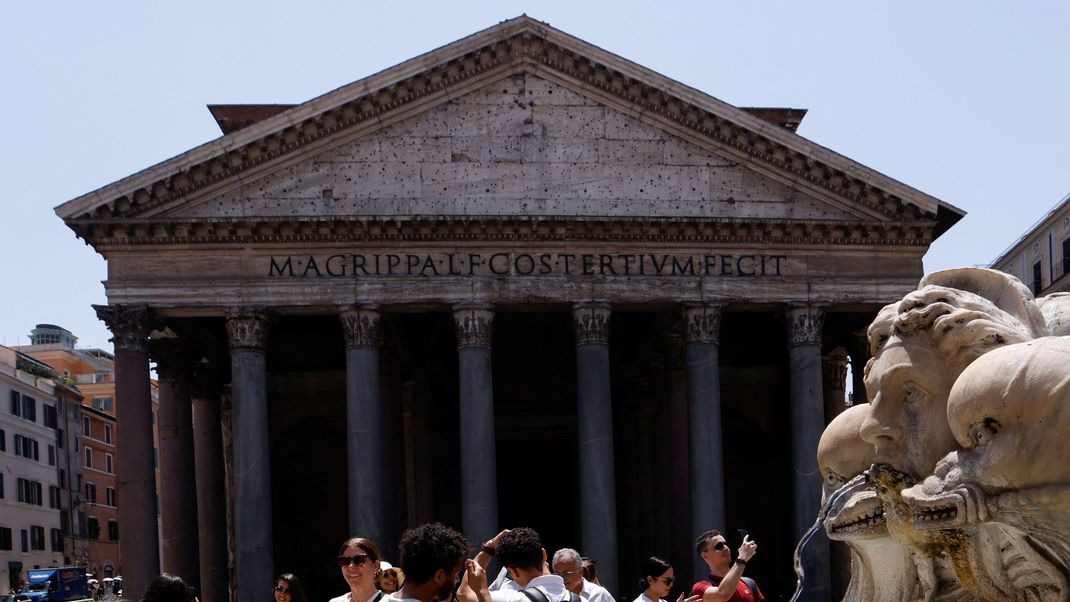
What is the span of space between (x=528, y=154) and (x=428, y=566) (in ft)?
78.2

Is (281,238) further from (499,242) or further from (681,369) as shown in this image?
(681,369)

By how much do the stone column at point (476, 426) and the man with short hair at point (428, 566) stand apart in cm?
2152

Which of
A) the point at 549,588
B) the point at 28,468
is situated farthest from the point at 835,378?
the point at 28,468

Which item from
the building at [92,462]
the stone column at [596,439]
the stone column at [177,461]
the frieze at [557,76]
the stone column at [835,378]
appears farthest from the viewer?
the building at [92,462]

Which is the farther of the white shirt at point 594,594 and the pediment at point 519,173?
the pediment at point 519,173

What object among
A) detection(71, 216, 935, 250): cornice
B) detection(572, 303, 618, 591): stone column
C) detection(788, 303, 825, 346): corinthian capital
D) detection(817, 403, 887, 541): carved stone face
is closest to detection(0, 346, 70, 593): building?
detection(71, 216, 935, 250): cornice

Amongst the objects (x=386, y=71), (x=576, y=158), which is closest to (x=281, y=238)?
(x=386, y=71)

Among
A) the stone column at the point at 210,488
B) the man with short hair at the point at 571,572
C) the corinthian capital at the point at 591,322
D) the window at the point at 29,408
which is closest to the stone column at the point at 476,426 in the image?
the corinthian capital at the point at 591,322

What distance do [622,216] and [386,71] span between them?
5110 millimetres

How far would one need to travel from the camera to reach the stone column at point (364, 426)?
1045 inches

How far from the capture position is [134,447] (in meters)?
26.8

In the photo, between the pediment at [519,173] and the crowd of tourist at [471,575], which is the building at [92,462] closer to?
the pediment at [519,173]

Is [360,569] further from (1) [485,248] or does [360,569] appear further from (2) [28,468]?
(2) [28,468]

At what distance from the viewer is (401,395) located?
32.8 m
